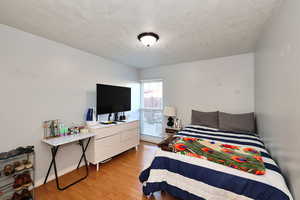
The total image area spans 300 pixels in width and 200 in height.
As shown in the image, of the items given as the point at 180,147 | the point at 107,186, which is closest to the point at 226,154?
the point at 180,147

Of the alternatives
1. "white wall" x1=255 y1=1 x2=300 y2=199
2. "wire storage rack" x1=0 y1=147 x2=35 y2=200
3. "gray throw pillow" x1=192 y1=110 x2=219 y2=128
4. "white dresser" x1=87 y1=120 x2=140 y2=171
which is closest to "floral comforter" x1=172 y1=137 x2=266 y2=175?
"white wall" x1=255 y1=1 x2=300 y2=199

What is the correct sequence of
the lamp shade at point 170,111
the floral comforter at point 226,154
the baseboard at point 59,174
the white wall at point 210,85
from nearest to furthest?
1. the floral comforter at point 226,154
2. the baseboard at point 59,174
3. the white wall at point 210,85
4. the lamp shade at point 170,111

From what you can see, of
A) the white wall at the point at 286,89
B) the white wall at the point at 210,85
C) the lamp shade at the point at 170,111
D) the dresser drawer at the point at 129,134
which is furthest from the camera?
the lamp shade at the point at 170,111

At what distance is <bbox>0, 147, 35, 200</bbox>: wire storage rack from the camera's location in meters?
1.60

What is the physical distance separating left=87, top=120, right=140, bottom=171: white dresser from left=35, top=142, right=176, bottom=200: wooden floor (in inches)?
9.7

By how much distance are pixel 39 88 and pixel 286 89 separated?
125 inches

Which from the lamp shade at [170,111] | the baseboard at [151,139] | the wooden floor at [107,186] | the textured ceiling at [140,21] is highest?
the textured ceiling at [140,21]

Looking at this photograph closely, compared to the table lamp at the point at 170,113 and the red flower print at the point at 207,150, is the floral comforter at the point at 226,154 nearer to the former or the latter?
the red flower print at the point at 207,150

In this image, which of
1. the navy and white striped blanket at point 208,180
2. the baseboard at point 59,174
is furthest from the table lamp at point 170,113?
the baseboard at point 59,174

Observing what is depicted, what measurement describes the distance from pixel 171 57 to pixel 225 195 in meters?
2.71

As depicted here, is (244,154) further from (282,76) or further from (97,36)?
(97,36)

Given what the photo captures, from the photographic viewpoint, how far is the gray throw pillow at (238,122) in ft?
7.89

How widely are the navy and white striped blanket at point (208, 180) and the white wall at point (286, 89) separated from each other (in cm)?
17

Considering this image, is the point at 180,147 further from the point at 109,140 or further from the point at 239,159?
the point at 109,140
